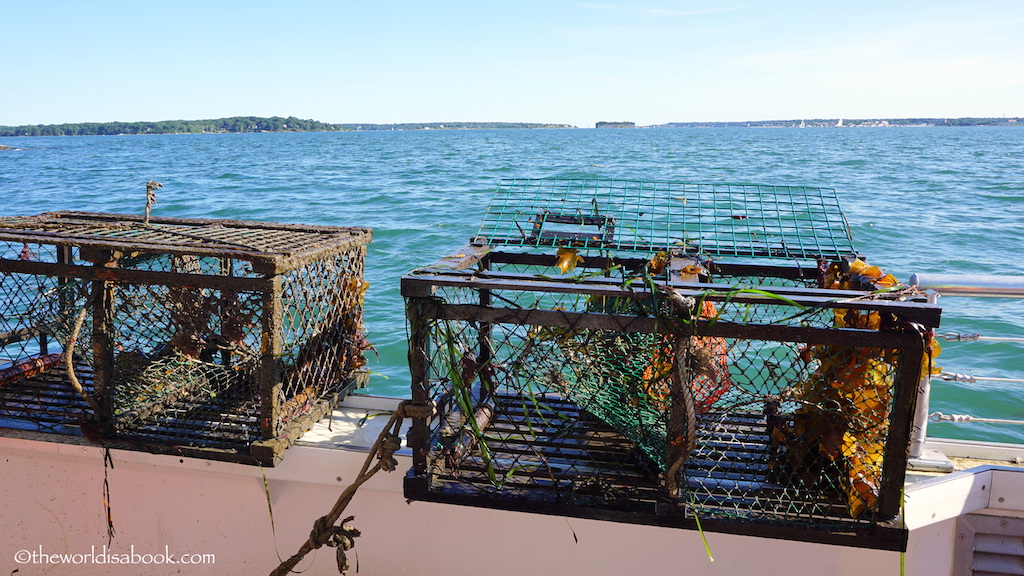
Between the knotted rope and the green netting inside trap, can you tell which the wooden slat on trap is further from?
the green netting inside trap

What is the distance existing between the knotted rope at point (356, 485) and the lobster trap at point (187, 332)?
0.40 metres

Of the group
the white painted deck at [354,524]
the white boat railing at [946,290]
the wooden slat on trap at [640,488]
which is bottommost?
the white painted deck at [354,524]

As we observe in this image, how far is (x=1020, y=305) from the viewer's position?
34.1 feet

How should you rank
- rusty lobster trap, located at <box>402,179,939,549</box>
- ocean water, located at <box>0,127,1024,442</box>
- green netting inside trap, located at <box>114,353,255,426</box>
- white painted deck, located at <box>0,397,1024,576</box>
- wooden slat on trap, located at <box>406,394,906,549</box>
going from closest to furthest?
1. rusty lobster trap, located at <box>402,179,939,549</box>
2. wooden slat on trap, located at <box>406,394,906,549</box>
3. white painted deck, located at <box>0,397,1024,576</box>
4. green netting inside trap, located at <box>114,353,255,426</box>
5. ocean water, located at <box>0,127,1024,442</box>

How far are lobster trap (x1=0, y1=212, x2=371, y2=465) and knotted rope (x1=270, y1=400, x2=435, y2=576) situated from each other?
→ 40 cm

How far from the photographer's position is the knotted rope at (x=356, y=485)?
94.9 inches

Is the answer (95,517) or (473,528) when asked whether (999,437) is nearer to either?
(473,528)

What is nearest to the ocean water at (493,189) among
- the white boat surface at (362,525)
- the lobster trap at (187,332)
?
the lobster trap at (187,332)

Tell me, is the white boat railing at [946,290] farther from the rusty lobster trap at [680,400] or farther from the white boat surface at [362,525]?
the rusty lobster trap at [680,400]

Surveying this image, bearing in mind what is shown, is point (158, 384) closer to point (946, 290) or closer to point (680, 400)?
Result: point (680, 400)

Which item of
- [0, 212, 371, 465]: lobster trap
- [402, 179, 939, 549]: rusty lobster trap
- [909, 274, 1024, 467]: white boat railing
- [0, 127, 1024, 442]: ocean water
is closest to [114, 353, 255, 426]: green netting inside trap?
[0, 212, 371, 465]: lobster trap

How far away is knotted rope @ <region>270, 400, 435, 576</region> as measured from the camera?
241 centimetres

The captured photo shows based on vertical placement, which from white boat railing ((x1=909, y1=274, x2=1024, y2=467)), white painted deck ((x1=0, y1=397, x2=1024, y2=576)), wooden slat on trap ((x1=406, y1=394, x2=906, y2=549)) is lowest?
white painted deck ((x1=0, y1=397, x2=1024, y2=576))

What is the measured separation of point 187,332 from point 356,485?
4.10ft
